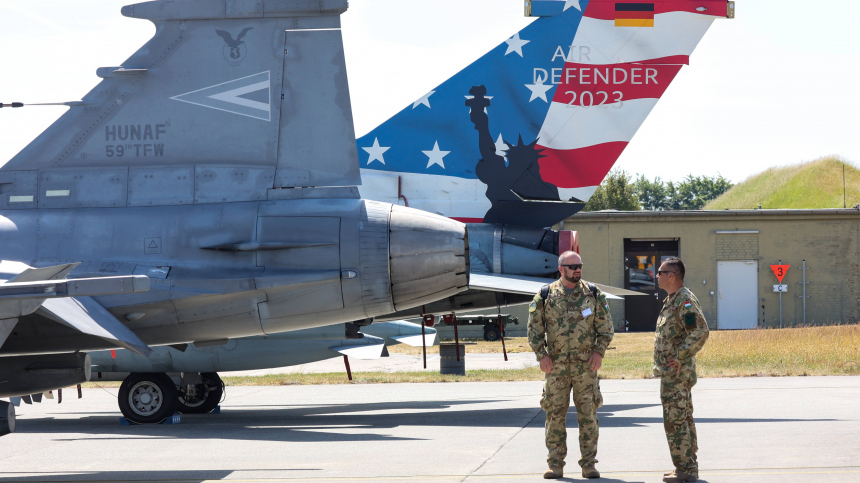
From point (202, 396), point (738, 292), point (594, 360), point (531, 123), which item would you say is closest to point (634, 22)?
point (531, 123)

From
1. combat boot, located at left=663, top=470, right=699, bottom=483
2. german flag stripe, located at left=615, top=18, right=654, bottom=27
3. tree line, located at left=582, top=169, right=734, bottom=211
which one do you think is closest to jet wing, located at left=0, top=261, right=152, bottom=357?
combat boot, located at left=663, top=470, right=699, bottom=483

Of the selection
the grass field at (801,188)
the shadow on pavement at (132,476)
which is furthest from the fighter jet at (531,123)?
the grass field at (801,188)

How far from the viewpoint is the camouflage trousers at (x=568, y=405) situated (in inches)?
260

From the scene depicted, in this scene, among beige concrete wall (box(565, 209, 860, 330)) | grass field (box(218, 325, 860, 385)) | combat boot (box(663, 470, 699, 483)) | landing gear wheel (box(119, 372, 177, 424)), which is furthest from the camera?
beige concrete wall (box(565, 209, 860, 330))

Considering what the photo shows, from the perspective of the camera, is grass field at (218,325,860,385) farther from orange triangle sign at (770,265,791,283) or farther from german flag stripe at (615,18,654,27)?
orange triangle sign at (770,265,791,283)

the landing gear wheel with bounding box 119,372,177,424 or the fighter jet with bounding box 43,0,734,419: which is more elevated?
the fighter jet with bounding box 43,0,734,419

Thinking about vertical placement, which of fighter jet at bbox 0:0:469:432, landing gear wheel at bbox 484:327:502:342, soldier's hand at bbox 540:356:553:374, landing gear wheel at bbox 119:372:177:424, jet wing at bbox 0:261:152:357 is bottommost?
landing gear wheel at bbox 484:327:502:342

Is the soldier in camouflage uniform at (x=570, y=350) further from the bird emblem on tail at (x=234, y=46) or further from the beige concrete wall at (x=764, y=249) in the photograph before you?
the beige concrete wall at (x=764, y=249)

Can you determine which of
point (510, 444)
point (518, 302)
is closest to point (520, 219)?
point (518, 302)

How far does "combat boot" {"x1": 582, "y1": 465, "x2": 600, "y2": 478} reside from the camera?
653 cm

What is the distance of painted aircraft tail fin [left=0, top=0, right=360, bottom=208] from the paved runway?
2.68m

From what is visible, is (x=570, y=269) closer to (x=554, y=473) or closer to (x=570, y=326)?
(x=570, y=326)

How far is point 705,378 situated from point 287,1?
1087 cm

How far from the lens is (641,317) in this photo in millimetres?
33344
